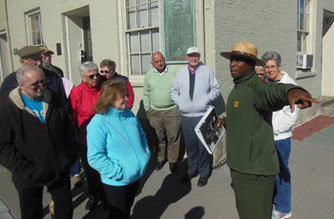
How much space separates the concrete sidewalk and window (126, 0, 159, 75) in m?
2.60

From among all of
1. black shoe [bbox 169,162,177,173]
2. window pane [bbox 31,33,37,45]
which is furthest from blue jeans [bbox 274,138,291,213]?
window pane [bbox 31,33,37,45]

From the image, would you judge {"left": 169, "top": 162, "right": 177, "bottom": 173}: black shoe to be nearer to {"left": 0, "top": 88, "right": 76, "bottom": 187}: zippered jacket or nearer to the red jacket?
the red jacket

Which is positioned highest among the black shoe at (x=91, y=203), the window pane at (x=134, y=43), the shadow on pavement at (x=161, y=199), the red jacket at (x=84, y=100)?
the window pane at (x=134, y=43)

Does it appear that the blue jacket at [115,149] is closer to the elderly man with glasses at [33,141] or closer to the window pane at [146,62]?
the elderly man with glasses at [33,141]

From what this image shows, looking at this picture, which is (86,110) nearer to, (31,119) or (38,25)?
(31,119)

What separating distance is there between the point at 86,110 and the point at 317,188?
3.42 metres

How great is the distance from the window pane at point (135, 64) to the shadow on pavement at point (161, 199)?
9.46 ft

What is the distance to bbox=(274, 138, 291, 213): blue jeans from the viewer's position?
3.15 meters

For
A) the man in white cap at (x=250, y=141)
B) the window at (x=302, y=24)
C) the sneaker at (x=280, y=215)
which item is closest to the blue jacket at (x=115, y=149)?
the man in white cap at (x=250, y=141)

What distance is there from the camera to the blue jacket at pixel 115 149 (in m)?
2.38

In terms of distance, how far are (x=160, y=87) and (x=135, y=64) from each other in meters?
2.05

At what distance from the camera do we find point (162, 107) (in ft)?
16.1

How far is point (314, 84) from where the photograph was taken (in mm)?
8742

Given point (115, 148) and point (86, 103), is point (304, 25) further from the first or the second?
point (115, 148)
